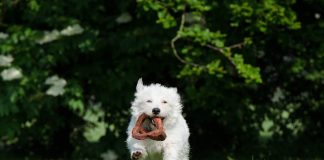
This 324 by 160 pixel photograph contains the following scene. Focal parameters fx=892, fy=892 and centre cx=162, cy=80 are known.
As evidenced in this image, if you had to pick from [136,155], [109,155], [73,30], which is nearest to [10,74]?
[73,30]

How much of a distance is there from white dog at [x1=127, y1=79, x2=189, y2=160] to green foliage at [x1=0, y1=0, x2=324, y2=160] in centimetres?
404

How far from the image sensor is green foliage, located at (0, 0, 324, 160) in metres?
11.9

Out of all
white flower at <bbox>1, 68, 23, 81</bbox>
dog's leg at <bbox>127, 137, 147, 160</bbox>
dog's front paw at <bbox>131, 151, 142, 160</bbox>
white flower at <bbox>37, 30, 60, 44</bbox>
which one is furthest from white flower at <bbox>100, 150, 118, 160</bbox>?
dog's front paw at <bbox>131, 151, 142, 160</bbox>

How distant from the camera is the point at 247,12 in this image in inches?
456

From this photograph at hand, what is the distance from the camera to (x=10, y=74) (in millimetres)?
12289

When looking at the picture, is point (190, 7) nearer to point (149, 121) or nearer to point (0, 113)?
point (0, 113)

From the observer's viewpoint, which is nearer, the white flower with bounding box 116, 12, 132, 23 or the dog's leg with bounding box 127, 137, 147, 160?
the dog's leg with bounding box 127, 137, 147, 160

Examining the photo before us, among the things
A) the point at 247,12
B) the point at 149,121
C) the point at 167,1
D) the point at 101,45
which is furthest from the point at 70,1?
the point at 149,121

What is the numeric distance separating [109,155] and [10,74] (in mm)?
2028

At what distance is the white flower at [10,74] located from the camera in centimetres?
1227

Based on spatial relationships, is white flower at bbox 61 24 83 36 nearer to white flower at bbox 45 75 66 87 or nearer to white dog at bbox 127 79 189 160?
white flower at bbox 45 75 66 87

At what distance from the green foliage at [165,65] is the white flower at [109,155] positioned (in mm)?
22

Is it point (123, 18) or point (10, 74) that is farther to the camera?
point (123, 18)

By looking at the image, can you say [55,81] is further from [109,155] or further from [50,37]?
[109,155]
